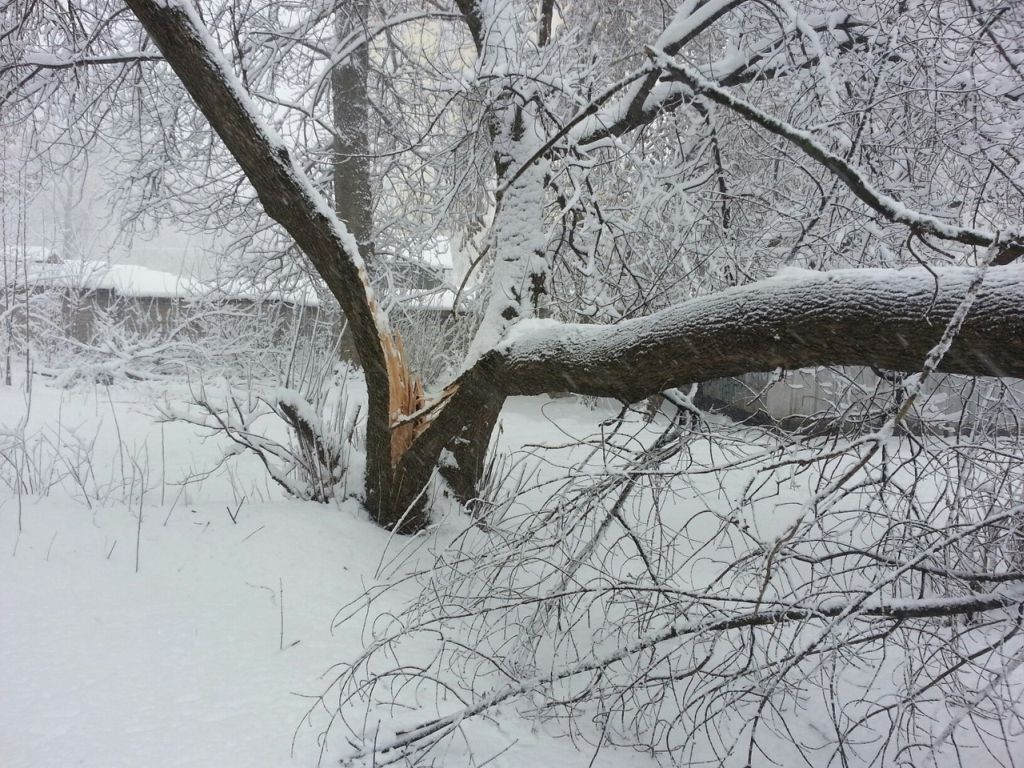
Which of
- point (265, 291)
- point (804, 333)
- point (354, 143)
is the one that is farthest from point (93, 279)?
point (804, 333)

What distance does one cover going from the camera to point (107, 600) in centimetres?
308

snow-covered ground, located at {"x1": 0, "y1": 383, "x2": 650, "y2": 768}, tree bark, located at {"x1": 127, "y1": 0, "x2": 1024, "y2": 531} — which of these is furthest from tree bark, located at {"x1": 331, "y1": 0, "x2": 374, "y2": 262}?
snow-covered ground, located at {"x1": 0, "y1": 383, "x2": 650, "y2": 768}

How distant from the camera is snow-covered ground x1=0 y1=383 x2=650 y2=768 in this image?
2.28 m

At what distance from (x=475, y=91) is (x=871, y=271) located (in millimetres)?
3130

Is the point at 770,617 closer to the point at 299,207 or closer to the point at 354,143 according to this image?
the point at 299,207

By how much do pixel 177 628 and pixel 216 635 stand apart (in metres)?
0.16

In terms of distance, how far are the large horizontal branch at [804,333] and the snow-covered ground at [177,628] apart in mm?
1489

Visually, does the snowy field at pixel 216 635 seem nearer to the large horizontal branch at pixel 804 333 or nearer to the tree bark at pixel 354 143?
the large horizontal branch at pixel 804 333

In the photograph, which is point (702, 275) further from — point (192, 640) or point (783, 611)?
point (192, 640)

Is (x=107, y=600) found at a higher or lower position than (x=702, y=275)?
lower

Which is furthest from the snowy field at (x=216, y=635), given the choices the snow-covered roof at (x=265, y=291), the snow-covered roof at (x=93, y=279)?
the snow-covered roof at (x=93, y=279)

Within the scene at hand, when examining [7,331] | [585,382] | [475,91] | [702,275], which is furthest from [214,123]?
[7,331]

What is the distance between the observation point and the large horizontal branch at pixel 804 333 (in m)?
1.95

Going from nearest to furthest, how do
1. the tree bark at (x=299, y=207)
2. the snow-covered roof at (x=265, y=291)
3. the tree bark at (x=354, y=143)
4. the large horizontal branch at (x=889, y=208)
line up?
the large horizontal branch at (x=889, y=208), the tree bark at (x=299, y=207), the snow-covered roof at (x=265, y=291), the tree bark at (x=354, y=143)
